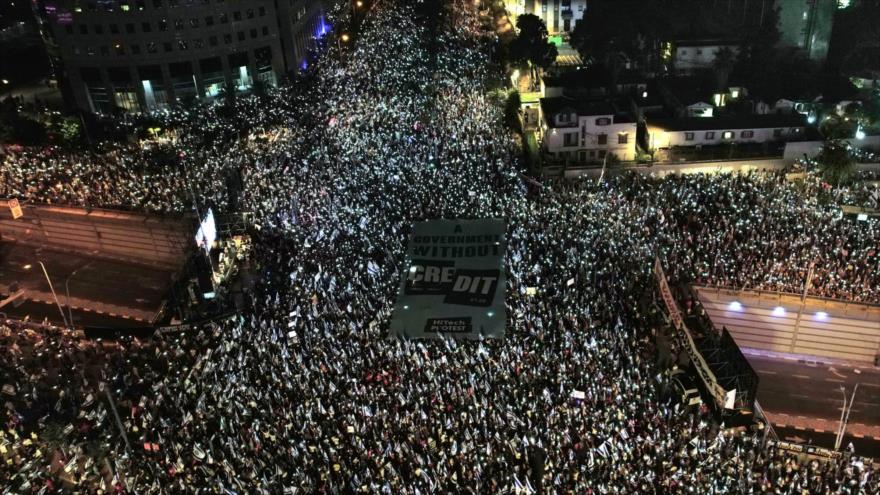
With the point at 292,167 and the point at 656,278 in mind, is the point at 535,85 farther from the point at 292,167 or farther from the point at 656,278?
the point at 656,278

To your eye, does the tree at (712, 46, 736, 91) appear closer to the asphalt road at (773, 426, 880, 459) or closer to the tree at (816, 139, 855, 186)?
the tree at (816, 139, 855, 186)

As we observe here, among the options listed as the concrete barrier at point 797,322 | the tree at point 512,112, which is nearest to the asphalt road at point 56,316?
the concrete barrier at point 797,322

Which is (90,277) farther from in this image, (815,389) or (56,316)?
(815,389)

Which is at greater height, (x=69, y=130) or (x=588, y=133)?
(x=69, y=130)

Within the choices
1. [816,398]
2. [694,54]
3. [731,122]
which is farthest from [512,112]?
[816,398]

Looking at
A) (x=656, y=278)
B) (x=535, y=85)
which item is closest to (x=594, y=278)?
(x=656, y=278)

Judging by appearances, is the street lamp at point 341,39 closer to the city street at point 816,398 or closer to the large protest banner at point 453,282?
the large protest banner at point 453,282
